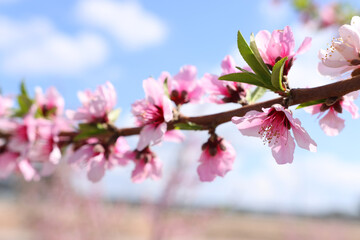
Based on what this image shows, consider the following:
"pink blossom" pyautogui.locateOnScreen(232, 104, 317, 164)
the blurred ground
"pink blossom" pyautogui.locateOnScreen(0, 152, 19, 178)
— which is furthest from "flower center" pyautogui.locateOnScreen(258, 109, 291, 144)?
the blurred ground

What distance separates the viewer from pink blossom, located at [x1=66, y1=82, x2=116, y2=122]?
1.32m

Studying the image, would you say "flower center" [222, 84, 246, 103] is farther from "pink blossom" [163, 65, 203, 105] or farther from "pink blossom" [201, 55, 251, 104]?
"pink blossom" [163, 65, 203, 105]

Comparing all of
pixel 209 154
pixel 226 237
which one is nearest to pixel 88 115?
pixel 209 154

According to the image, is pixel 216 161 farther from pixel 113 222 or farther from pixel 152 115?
pixel 113 222

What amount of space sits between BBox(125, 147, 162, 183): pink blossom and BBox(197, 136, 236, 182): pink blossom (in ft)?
0.58

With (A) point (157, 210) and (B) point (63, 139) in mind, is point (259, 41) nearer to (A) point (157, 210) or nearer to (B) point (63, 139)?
(B) point (63, 139)

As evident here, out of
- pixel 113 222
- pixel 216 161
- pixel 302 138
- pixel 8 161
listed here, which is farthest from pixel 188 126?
pixel 113 222

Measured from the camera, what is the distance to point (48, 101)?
5.85 feet

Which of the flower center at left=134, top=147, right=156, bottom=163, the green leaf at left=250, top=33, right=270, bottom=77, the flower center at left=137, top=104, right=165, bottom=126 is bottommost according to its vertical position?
the flower center at left=134, top=147, right=156, bottom=163

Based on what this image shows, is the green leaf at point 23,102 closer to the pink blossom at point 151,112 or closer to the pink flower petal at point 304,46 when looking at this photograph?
the pink blossom at point 151,112

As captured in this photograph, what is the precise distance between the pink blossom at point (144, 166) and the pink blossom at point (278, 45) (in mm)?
500

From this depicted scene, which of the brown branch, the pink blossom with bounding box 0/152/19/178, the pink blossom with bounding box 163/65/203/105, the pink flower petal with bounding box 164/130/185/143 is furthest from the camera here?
the pink blossom with bounding box 0/152/19/178

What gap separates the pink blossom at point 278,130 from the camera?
913 mm

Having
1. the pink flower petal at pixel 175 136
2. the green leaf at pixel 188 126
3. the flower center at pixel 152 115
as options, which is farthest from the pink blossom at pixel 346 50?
the pink flower petal at pixel 175 136
